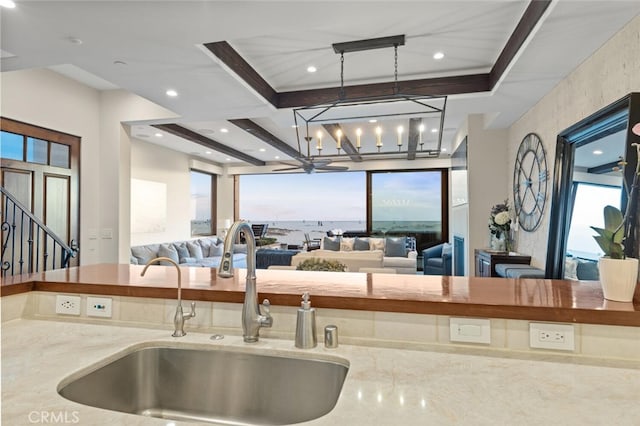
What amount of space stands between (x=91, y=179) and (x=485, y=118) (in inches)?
204

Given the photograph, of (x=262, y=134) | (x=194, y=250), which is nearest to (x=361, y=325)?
(x=262, y=134)

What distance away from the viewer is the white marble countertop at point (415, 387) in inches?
26.8

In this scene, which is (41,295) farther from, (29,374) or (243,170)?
(243,170)

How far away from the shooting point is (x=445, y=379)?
84 cm

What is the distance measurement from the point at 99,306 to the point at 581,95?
134 inches

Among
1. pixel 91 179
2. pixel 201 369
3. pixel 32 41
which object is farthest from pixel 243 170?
pixel 201 369

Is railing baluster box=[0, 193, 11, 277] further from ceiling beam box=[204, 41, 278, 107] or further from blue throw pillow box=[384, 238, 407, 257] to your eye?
blue throw pillow box=[384, 238, 407, 257]

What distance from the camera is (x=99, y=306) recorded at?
1277mm

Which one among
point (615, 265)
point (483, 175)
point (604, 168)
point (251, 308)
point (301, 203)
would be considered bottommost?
point (251, 308)

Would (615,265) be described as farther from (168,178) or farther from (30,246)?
(168,178)

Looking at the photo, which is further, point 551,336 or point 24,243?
point 24,243

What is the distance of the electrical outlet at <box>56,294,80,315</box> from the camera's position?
1.30 metres

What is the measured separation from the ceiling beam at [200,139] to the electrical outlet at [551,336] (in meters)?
5.37

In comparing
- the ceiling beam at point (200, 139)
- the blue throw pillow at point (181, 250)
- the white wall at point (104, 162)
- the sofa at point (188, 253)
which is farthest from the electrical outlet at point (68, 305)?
the blue throw pillow at point (181, 250)
